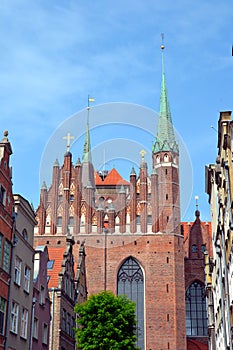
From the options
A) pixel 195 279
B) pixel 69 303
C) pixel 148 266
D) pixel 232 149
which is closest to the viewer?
pixel 232 149

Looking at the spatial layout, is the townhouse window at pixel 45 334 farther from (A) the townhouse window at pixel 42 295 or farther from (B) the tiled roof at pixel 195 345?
(B) the tiled roof at pixel 195 345

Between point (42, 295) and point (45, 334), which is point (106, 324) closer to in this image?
point (45, 334)

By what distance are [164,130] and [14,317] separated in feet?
104

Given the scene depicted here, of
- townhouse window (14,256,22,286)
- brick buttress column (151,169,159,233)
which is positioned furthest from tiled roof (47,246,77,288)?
brick buttress column (151,169,159,233)

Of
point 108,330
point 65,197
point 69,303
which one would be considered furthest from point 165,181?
point 108,330

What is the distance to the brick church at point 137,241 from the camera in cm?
4316

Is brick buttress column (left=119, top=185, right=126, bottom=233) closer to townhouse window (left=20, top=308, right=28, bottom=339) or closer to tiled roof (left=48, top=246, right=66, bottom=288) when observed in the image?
tiled roof (left=48, top=246, right=66, bottom=288)

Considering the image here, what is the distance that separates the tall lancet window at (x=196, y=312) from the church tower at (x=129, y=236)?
11.9 feet

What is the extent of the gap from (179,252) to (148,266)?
2.86m

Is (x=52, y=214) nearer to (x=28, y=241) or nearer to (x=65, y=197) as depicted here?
(x=65, y=197)

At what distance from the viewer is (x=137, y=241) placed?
44719mm

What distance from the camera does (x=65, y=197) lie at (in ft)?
147

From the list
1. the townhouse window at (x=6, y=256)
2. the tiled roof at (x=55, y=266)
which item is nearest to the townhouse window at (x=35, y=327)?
the tiled roof at (x=55, y=266)

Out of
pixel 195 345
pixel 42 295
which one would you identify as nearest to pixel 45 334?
pixel 42 295
